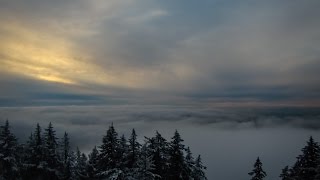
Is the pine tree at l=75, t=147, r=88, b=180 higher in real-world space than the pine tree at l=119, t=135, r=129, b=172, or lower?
lower

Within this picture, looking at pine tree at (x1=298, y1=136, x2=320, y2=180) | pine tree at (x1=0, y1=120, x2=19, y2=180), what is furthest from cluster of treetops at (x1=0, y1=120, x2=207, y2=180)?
pine tree at (x1=298, y1=136, x2=320, y2=180)

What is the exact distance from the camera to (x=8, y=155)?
52562mm

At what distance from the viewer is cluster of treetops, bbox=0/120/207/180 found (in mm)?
33312

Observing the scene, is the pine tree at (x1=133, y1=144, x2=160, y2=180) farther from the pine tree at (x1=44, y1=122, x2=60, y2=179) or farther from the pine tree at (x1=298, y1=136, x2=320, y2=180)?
the pine tree at (x1=44, y1=122, x2=60, y2=179)

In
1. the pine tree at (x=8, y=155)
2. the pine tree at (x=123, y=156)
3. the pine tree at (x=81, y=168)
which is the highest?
the pine tree at (x=123, y=156)

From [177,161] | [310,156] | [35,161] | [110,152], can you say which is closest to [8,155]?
[35,161]

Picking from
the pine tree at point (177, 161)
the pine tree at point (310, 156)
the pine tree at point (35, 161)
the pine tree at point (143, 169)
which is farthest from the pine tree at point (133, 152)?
the pine tree at point (35, 161)

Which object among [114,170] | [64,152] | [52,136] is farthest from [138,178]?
[64,152]

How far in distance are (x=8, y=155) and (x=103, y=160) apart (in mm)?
25441

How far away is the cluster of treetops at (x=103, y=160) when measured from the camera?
33312 mm

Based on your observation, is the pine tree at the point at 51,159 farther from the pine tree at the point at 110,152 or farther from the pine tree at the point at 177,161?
the pine tree at the point at 177,161

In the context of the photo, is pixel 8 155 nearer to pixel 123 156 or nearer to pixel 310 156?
pixel 123 156

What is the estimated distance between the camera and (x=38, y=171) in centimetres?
5462

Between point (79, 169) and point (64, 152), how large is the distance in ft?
28.2
